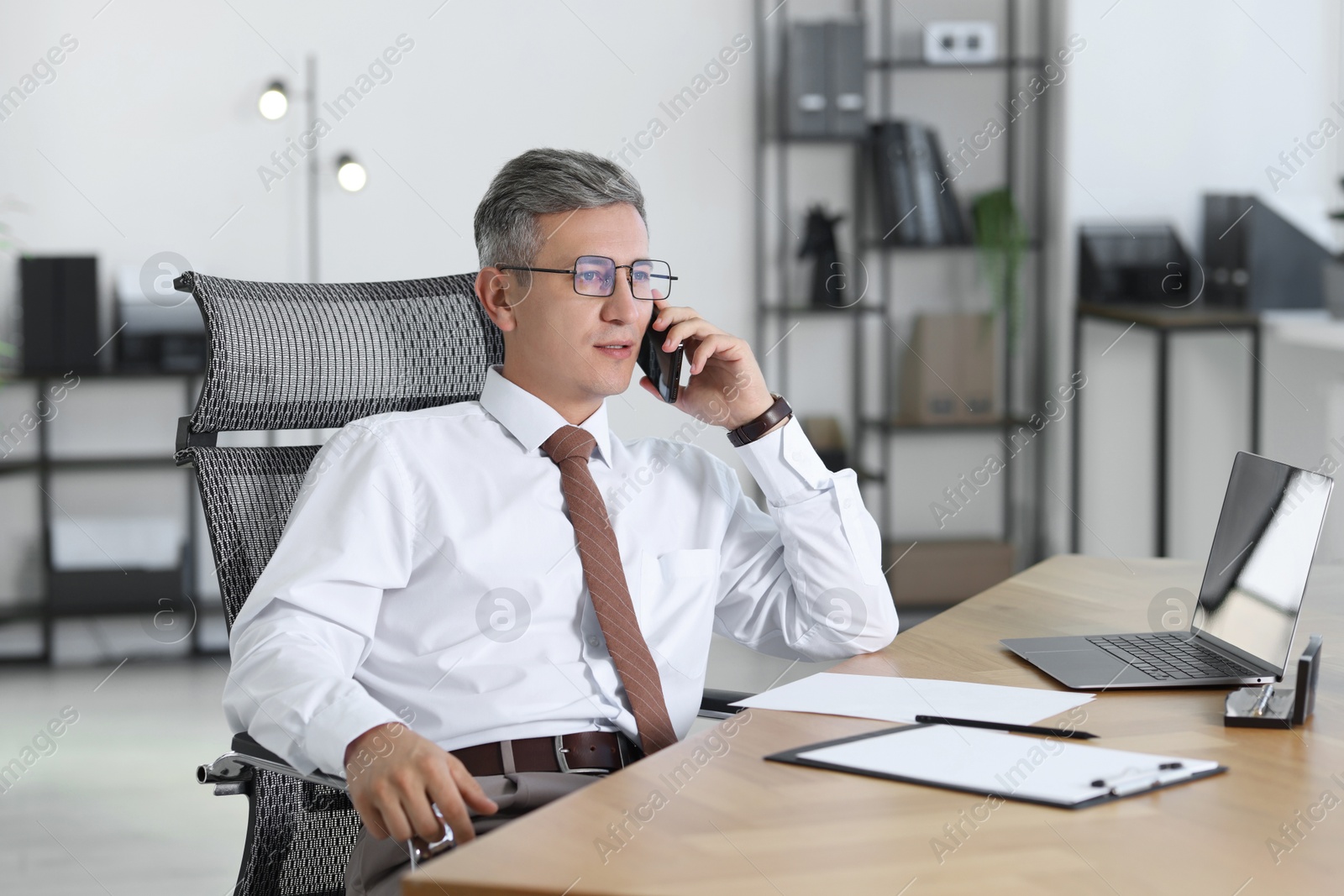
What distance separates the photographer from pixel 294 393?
62.2 inches

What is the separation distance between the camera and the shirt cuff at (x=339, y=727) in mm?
1104

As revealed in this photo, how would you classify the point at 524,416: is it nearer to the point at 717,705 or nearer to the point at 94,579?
the point at 717,705

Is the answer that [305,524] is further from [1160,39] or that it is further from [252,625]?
[1160,39]

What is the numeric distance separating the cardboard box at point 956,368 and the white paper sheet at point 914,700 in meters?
2.74

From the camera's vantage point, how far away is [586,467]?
4.71 ft

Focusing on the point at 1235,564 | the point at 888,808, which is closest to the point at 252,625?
the point at 888,808

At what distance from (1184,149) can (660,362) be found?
2910 millimetres

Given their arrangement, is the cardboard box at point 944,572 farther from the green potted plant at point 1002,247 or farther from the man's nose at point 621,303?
the man's nose at point 621,303

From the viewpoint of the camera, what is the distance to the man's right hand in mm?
996

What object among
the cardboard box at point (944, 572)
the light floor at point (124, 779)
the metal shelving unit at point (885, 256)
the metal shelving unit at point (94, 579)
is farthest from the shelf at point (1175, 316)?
the metal shelving unit at point (94, 579)

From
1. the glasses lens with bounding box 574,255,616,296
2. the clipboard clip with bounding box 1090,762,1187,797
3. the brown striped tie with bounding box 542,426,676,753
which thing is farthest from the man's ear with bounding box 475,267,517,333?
the clipboard clip with bounding box 1090,762,1187,797

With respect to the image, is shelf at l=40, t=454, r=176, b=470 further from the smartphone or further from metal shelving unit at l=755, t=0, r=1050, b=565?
the smartphone

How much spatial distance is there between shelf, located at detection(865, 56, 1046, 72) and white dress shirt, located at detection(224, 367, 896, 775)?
2.60 metres

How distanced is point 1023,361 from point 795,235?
850 millimetres
